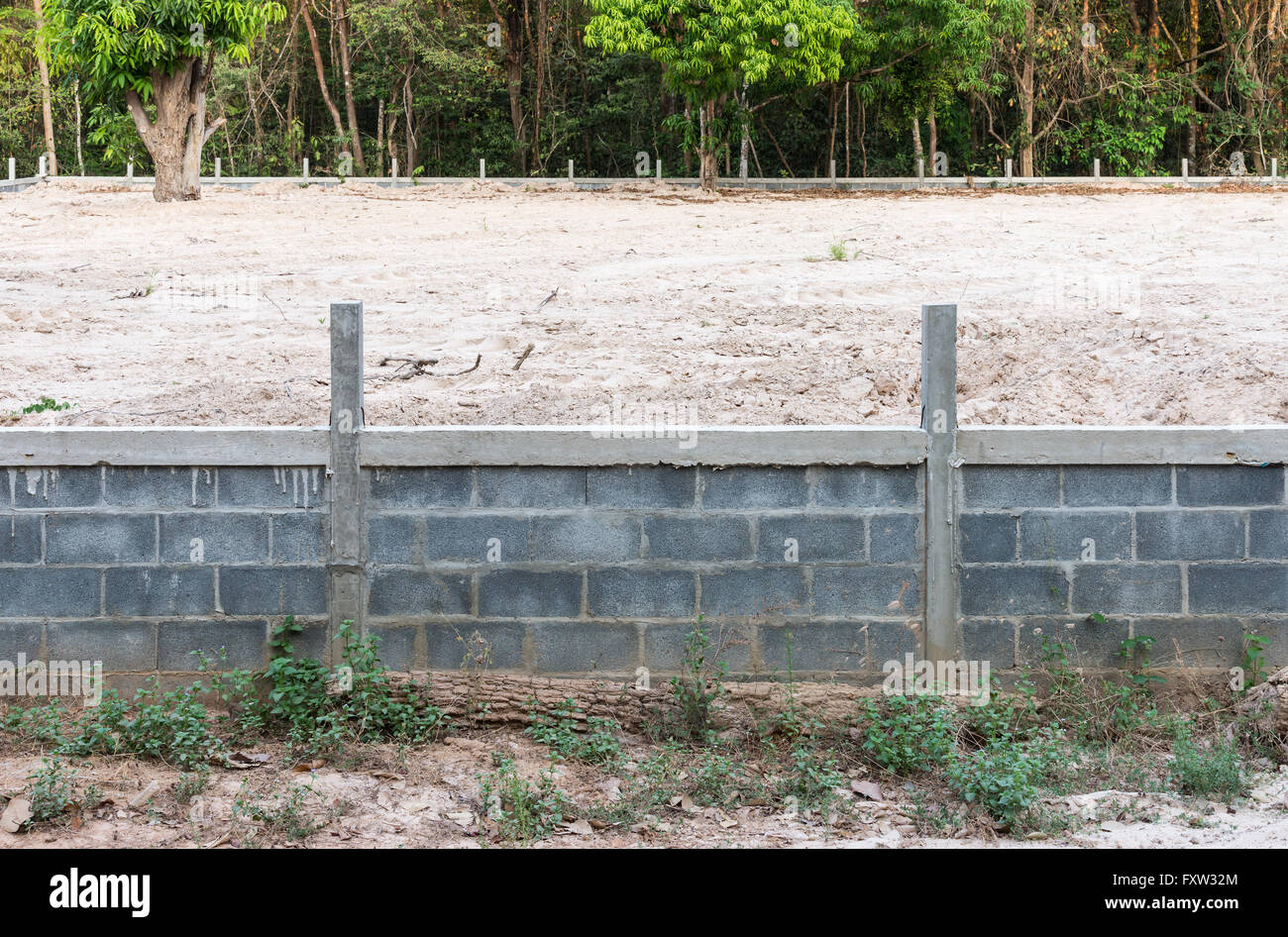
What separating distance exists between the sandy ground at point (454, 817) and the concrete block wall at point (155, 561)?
648 millimetres

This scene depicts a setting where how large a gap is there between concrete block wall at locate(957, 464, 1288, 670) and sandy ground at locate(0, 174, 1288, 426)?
5.62ft

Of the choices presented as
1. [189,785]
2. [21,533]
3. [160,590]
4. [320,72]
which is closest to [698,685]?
[189,785]

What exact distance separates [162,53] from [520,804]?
48.1 ft

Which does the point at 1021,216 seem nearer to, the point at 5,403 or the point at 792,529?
the point at 792,529

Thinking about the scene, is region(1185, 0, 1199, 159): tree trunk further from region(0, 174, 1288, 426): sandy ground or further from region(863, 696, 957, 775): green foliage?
region(863, 696, 957, 775): green foliage

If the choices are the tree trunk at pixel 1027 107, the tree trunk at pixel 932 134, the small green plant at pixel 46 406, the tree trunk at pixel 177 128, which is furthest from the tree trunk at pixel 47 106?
the small green plant at pixel 46 406

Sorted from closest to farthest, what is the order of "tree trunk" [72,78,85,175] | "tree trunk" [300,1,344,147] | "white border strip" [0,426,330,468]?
"white border strip" [0,426,330,468] < "tree trunk" [72,78,85,175] < "tree trunk" [300,1,344,147]

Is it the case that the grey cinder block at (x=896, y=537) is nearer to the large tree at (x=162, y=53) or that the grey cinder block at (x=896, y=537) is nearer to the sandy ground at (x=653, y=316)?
the sandy ground at (x=653, y=316)

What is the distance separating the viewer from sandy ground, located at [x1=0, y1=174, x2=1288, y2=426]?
26.8 feet

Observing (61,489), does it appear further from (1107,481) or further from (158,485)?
(1107,481)

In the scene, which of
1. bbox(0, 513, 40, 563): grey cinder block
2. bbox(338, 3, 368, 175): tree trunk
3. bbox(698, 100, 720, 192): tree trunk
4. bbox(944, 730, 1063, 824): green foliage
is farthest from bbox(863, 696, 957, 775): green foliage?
bbox(338, 3, 368, 175): tree trunk

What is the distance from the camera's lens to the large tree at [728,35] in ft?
61.8

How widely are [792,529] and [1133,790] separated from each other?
1985 millimetres

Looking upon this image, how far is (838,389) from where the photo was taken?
335 inches
